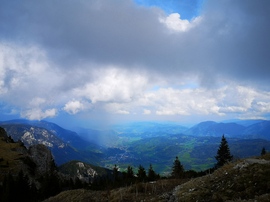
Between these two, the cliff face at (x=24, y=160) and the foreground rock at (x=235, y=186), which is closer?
the foreground rock at (x=235, y=186)

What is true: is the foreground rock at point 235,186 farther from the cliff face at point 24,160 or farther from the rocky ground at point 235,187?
the cliff face at point 24,160

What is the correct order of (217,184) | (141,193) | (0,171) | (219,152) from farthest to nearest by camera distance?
(0,171) → (219,152) → (141,193) → (217,184)

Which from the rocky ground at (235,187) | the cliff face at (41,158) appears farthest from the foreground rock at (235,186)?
the cliff face at (41,158)

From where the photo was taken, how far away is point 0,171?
99.1m

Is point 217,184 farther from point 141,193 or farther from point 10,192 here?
point 10,192

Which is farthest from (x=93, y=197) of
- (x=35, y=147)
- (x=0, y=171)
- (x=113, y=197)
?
(x=35, y=147)

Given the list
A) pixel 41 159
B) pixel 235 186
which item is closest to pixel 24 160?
pixel 41 159

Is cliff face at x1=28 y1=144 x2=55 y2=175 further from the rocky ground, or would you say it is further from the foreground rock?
the foreground rock

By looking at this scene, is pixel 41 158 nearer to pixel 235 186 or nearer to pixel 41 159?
pixel 41 159

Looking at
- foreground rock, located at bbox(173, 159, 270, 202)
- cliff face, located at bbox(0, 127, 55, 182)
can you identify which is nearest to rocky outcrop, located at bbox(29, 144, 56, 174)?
cliff face, located at bbox(0, 127, 55, 182)

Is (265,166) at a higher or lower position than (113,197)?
higher

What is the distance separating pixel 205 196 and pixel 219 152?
2599 inches

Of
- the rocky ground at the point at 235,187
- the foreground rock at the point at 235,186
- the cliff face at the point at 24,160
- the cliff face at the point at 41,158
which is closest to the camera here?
the rocky ground at the point at 235,187

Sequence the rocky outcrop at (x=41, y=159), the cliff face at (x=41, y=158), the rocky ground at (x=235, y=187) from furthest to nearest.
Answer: the rocky outcrop at (x=41, y=159) < the cliff face at (x=41, y=158) < the rocky ground at (x=235, y=187)
